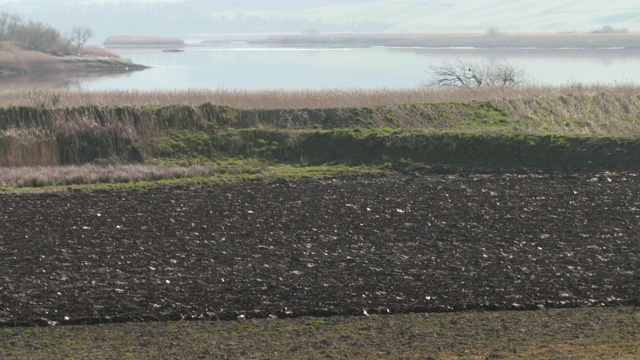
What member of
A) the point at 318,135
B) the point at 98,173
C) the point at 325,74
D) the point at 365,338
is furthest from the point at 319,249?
the point at 325,74

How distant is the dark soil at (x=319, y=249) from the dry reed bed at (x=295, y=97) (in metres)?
9.80

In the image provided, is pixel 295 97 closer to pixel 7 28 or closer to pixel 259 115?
pixel 259 115

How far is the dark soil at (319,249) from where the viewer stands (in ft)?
50.3

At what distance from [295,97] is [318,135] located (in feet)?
17.5

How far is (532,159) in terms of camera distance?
93.9ft

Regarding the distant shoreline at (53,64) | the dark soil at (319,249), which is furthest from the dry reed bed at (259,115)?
the distant shoreline at (53,64)

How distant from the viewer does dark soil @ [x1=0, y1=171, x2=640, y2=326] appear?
604 inches

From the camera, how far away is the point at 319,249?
1848 centimetres

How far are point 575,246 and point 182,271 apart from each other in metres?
6.92

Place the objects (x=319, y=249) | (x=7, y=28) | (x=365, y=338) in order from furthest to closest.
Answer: (x=7, y=28) → (x=319, y=249) → (x=365, y=338)

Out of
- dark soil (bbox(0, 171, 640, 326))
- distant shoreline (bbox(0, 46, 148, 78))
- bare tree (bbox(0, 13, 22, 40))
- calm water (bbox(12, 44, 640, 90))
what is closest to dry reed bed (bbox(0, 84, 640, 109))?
dark soil (bbox(0, 171, 640, 326))

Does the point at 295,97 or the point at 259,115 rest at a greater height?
the point at 295,97

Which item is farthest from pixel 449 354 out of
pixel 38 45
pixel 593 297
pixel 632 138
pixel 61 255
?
pixel 38 45

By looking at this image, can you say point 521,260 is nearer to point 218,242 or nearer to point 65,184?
point 218,242
